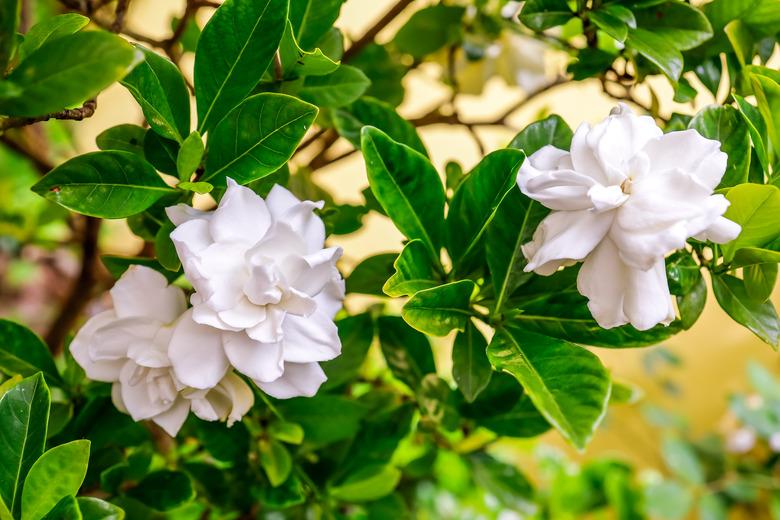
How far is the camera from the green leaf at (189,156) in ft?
1.29

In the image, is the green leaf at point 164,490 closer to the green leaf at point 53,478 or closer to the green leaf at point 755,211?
the green leaf at point 53,478

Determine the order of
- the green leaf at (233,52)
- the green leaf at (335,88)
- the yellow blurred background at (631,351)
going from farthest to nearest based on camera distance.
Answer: the yellow blurred background at (631,351) → the green leaf at (335,88) → the green leaf at (233,52)

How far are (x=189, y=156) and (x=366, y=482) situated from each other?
13.5 inches

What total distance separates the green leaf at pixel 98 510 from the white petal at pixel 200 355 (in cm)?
8

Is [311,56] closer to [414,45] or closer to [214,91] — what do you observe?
[214,91]

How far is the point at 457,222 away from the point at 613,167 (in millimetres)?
118

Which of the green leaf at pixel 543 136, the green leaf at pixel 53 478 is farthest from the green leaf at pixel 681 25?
the green leaf at pixel 53 478

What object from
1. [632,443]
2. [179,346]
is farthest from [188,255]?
[632,443]

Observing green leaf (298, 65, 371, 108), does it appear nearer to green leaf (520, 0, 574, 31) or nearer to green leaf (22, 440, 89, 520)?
green leaf (520, 0, 574, 31)

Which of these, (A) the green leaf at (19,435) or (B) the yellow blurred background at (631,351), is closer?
(A) the green leaf at (19,435)

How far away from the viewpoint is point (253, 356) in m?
0.38

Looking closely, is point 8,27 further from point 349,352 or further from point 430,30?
point 430,30

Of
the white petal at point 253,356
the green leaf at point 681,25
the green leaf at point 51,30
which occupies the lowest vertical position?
the white petal at point 253,356

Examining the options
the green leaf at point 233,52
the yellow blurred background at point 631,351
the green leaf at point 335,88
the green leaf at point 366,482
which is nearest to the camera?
the green leaf at point 233,52
